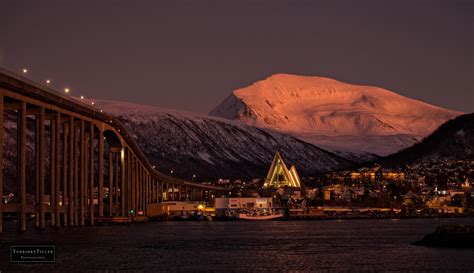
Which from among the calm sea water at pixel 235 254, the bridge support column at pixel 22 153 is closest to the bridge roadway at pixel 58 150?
the bridge support column at pixel 22 153

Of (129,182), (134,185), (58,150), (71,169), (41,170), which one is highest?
(58,150)

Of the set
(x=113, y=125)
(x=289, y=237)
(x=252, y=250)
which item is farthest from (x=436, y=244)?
(x=113, y=125)

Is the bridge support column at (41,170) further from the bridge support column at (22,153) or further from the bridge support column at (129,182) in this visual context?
the bridge support column at (129,182)

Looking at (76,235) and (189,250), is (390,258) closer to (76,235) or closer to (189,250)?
(189,250)

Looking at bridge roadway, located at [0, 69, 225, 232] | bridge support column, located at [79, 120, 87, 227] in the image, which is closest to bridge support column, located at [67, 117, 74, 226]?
bridge roadway, located at [0, 69, 225, 232]

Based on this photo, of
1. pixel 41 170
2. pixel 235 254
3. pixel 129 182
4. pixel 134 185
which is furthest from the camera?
pixel 134 185

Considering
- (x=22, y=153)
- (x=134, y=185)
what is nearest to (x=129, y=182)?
(x=134, y=185)

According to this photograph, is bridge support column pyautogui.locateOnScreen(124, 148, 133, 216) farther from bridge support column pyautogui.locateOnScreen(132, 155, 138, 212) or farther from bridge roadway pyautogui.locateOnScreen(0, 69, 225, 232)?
bridge support column pyautogui.locateOnScreen(132, 155, 138, 212)

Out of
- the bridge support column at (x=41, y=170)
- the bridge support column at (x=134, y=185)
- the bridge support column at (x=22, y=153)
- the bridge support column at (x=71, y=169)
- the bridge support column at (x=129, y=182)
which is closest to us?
the bridge support column at (x=22, y=153)

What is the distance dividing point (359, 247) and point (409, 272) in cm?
2684

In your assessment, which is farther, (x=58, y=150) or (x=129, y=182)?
(x=129, y=182)

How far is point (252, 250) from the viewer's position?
91000mm

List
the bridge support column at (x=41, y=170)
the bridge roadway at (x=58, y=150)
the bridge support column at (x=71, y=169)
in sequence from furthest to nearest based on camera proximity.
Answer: the bridge support column at (x=71, y=169), the bridge support column at (x=41, y=170), the bridge roadway at (x=58, y=150)

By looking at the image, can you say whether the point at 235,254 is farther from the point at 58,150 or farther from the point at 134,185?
the point at 134,185
